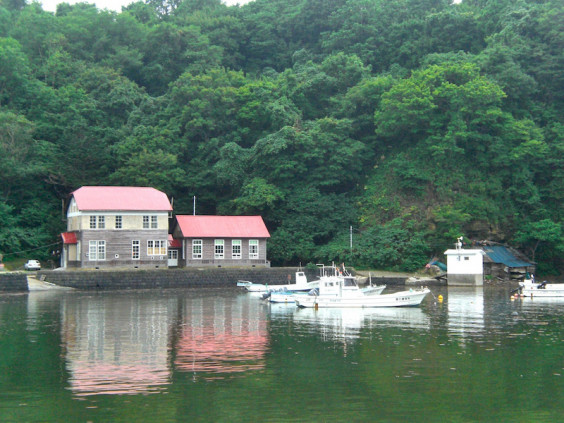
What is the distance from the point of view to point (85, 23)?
3984 inches

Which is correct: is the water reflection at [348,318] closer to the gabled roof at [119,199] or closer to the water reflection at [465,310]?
the water reflection at [465,310]

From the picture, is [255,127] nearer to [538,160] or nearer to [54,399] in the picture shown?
[538,160]

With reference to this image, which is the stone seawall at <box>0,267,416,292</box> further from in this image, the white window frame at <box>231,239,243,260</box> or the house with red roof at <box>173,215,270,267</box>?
the white window frame at <box>231,239,243,260</box>

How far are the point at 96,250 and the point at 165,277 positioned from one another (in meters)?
6.94

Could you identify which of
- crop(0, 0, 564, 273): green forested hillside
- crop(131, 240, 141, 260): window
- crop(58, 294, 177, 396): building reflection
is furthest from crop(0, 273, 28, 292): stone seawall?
crop(131, 240, 141, 260): window

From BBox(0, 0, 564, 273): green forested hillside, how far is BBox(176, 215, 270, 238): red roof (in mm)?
2520

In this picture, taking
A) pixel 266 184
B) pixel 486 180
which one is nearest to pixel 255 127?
pixel 266 184

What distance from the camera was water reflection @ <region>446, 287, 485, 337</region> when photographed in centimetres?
3522

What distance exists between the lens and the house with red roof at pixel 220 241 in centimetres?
6781

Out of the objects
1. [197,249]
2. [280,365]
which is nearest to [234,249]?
[197,249]

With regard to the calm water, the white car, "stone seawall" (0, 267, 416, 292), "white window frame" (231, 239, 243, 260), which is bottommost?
the calm water

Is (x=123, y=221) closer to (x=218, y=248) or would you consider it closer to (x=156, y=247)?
(x=156, y=247)

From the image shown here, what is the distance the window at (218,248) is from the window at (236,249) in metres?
1.10

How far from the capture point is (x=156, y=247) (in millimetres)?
66188
